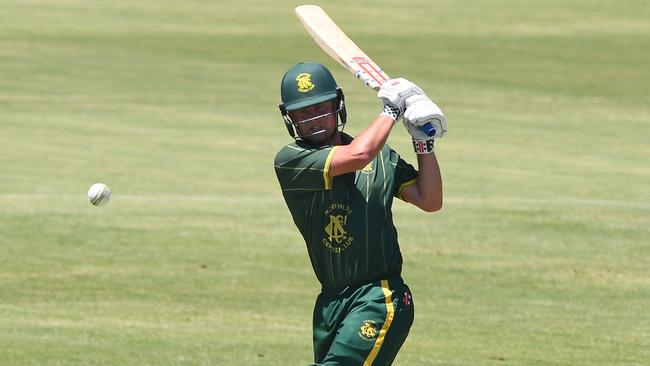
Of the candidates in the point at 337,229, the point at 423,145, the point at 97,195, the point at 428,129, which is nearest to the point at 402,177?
the point at 423,145

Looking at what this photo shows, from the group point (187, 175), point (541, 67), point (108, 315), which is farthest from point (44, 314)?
point (541, 67)

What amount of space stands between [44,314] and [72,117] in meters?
14.2

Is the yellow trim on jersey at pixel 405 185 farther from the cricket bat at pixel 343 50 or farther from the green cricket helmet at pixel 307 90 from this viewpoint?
the green cricket helmet at pixel 307 90

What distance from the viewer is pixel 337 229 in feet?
21.0

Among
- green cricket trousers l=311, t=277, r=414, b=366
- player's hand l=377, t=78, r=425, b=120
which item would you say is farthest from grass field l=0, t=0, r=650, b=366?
player's hand l=377, t=78, r=425, b=120

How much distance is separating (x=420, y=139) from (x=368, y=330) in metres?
0.94

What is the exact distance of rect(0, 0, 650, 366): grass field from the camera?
35.8 feet

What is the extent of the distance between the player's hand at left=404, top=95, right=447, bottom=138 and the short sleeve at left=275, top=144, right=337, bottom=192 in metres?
0.39

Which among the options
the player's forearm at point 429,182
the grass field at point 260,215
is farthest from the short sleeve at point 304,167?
the grass field at point 260,215

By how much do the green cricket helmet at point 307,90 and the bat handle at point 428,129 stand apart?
38 cm

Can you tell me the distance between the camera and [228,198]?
1770 centimetres

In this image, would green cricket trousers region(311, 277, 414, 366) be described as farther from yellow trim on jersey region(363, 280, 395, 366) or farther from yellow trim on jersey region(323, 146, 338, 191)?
yellow trim on jersey region(323, 146, 338, 191)

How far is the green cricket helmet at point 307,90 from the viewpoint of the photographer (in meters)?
6.39

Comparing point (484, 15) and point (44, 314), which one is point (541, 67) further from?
point (44, 314)
